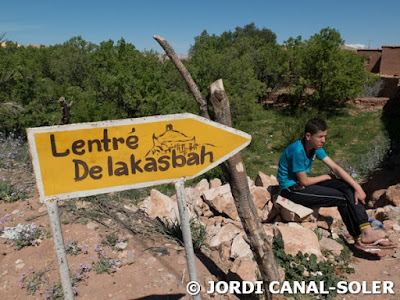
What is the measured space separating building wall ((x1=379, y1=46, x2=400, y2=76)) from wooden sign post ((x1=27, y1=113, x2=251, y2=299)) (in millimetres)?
27133

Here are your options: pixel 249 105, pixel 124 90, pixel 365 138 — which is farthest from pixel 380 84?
pixel 124 90

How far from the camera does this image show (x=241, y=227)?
3969 millimetres

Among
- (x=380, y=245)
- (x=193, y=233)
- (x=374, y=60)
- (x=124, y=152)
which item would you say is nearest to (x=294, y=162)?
(x=380, y=245)

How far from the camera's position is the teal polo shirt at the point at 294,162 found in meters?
3.53

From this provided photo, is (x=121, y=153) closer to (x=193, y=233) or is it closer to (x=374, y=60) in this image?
(x=193, y=233)

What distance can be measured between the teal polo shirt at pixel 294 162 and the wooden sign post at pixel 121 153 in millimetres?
1659

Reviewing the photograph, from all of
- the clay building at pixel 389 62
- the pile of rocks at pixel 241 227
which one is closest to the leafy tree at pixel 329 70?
the clay building at pixel 389 62

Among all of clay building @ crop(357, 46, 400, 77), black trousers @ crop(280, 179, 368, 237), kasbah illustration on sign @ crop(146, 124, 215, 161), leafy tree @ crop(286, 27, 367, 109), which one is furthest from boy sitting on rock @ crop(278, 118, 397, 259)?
clay building @ crop(357, 46, 400, 77)

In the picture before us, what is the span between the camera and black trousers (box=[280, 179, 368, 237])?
11.3 feet

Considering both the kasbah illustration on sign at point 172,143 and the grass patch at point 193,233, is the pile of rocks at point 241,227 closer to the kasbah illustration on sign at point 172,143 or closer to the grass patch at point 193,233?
the grass patch at point 193,233

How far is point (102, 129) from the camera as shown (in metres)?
1.81

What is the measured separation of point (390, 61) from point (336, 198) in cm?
A: 2561

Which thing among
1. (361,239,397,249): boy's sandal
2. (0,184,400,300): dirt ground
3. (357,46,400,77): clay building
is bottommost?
(361,239,397,249): boy's sandal

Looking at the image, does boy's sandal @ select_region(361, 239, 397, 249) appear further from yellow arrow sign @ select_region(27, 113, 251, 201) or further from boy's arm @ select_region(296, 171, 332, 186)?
yellow arrow sign @ select_region(27, 113, 251, 201)
